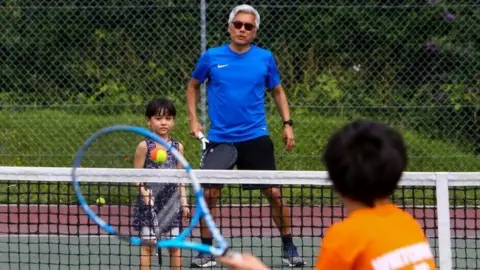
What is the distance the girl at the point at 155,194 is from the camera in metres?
5.04

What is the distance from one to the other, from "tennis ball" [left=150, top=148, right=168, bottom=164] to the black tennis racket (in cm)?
81

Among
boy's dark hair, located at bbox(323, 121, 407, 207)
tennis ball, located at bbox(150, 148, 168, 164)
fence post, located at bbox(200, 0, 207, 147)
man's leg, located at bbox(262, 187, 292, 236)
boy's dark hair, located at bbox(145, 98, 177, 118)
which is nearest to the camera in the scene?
boy's dark hair, located at bbox(323, 121, 407, 207)

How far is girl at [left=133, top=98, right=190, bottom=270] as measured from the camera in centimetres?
504

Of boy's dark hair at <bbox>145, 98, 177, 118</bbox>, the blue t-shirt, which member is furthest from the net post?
the blue t-shirt

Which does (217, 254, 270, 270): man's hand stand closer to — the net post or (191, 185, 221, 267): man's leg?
the net post

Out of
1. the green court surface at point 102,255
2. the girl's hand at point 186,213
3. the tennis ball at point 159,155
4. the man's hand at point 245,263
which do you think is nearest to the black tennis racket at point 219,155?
the green court surface at point 102,255

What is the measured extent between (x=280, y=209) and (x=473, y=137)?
3039mm

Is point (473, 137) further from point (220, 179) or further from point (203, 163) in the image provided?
point (220, 179)

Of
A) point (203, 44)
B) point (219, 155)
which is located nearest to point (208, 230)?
point (219, 155)

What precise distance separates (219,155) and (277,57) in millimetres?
3147

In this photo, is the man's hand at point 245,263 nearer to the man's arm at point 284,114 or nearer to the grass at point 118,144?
the man's arm at point 284,114

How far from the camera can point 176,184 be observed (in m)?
5.07

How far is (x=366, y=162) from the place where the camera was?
240 centimetres

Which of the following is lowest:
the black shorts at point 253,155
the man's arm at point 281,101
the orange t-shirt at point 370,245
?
the black shorts at point 253,155
